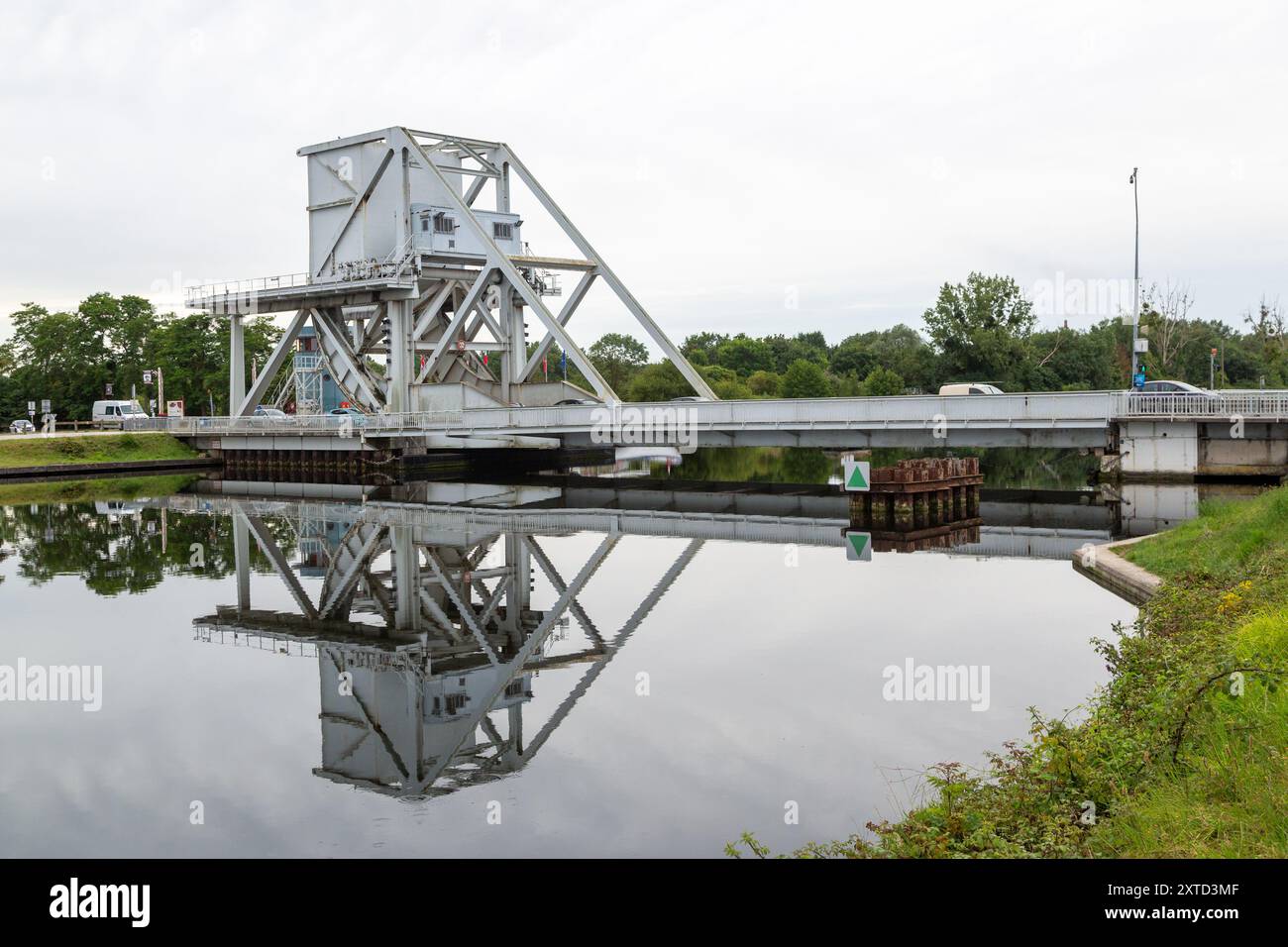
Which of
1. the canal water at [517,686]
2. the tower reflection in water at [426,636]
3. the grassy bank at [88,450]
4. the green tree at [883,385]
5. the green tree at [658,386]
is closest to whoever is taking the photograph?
the canal water at [517,686]

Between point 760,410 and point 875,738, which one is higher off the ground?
point 760,410

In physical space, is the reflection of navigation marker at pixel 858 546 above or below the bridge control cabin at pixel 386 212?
Answer: below

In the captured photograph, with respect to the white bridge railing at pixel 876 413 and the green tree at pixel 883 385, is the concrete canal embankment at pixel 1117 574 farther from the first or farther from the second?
the green tree at pixel 883 385

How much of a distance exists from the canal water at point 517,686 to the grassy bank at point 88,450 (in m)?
29.6

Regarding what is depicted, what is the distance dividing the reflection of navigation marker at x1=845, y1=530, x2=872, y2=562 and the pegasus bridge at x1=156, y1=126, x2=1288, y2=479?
8.86 meters

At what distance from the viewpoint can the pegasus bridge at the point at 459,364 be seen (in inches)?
1475

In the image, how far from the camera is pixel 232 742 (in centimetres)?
1259

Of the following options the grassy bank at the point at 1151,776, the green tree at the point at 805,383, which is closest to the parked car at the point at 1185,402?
the grassy bank at the point at 1151,776

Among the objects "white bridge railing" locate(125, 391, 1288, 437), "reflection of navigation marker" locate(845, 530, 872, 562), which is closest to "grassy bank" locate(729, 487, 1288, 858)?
"reflection of navigation marker" locate(845, 530, 872, 562)

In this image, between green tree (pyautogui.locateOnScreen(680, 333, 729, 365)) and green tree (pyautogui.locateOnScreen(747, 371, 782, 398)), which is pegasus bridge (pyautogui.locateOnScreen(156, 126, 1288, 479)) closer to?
green tree (pyautogui.locateOnScreen(747, 371, 782, 398))

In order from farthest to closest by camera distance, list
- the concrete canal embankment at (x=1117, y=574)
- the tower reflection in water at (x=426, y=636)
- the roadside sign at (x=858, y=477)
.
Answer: the roadside sign at (x=858, y=477), the concrete canal embankment at (x=1117, y=574), the tower reflection in water at (x=426, y=636)

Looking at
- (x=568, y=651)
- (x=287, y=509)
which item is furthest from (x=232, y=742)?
(x=287, y=509)
